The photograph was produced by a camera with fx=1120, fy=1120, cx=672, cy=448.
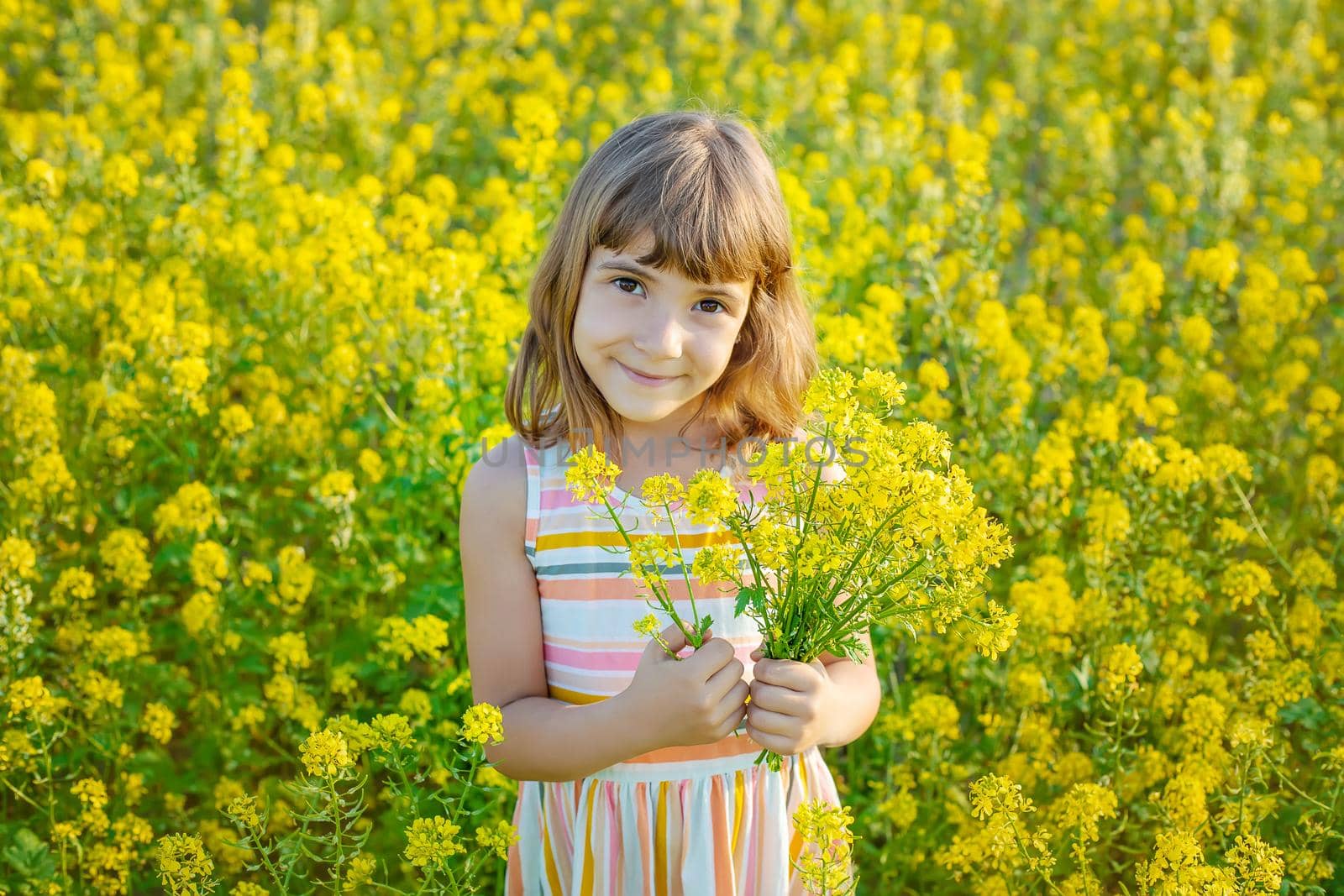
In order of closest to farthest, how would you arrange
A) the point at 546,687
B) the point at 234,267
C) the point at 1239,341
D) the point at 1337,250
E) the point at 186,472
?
the point at 546,687, the point at 186,472, the point at 234,267, the point at 1239,341, the point at 1337,250

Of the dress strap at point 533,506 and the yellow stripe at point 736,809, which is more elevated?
the dress strap at point 533,506

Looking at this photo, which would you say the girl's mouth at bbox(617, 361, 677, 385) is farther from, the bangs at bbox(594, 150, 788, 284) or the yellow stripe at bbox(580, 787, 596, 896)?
the yellow stripe at bbox(580, 787, 596, 896)

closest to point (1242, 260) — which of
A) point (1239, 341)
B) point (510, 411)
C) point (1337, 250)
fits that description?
point (1337, 250)

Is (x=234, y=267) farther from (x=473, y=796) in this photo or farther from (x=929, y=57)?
(x=929, y=57)

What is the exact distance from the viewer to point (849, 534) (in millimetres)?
1439

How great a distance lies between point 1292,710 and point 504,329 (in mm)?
2019

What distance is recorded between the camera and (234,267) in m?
3.39

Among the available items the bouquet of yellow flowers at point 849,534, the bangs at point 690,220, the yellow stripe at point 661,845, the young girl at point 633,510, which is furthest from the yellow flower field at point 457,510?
the bangs at point 690,220

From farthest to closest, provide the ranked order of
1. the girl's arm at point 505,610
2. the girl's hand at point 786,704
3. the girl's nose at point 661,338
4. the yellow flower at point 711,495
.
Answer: the girl's arm at point 505,610 < the girl's nose at point 661,338 < the girl's hand at point 786,704 < the yellow flower at point 711,495

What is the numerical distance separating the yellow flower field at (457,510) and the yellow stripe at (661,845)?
1.06 ft

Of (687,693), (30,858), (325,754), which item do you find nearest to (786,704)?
(687,693)

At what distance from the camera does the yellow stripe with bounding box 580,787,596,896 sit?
186cm

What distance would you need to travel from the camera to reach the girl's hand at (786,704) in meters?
1.52

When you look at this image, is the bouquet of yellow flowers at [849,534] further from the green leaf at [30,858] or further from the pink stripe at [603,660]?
the green leaf at [30,858]
